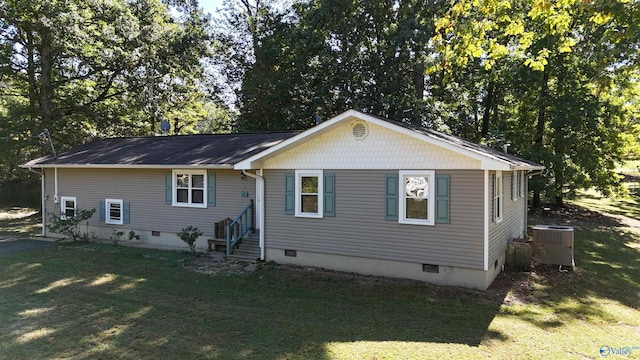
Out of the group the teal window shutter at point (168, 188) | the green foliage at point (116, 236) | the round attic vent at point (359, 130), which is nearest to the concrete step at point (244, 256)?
the teal window shutter at point (168, 188)

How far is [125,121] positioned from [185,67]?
526cm

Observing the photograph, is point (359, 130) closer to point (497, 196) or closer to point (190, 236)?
point (497, 196)

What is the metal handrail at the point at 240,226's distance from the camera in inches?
480

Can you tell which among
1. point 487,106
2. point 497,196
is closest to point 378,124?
point 497,196

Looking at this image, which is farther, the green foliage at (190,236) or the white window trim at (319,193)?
the green foliage at (190,236)

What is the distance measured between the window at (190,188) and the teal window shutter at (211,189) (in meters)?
0.12

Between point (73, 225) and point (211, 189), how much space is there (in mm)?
5950

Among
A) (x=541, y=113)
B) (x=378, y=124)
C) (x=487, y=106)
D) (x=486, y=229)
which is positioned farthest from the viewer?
(x=487, y=106)

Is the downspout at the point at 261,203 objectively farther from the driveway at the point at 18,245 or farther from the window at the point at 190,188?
the driveway at the point at 18,245

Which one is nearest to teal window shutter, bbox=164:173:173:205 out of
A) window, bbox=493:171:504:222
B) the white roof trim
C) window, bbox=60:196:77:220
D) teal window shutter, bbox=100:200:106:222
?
teal window shutter, bbox=100:200:106:222

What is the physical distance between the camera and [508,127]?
24703 millimetres

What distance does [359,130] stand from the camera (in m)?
10.3

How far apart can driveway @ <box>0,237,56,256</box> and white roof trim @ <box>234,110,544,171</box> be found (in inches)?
340

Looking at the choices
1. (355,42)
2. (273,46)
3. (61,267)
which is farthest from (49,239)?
(355,42)
